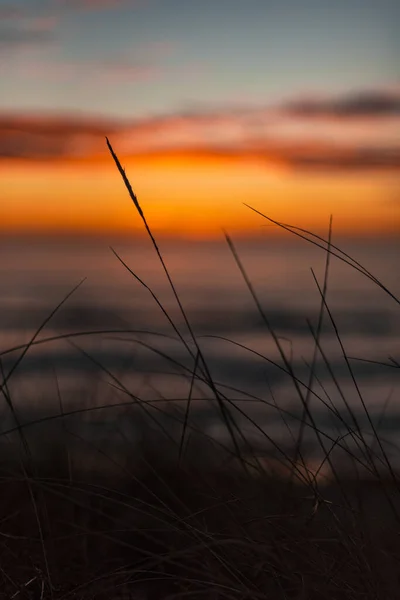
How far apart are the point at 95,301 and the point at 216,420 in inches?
414

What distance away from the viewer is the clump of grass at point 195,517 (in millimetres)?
1255

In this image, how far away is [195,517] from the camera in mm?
1789

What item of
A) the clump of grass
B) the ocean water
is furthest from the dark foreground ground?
the ocean water

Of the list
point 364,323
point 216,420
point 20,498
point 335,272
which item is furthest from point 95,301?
point 20,498

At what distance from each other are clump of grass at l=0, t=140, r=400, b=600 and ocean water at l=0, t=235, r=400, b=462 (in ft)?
0.34

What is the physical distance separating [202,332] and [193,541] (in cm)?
1124

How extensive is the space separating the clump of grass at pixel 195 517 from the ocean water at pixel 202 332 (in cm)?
10

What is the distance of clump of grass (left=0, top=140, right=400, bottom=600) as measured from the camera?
4.12 feet

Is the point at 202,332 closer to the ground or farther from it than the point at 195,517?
closer to the ground

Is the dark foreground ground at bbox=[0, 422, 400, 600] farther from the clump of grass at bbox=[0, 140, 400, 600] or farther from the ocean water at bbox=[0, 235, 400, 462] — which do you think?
the ocean water at bbox=[0, 235, 400, 462]

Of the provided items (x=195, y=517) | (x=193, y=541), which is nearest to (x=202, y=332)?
(x=195, y=517)

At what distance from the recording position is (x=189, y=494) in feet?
10.3

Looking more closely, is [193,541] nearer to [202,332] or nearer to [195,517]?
[195,517]

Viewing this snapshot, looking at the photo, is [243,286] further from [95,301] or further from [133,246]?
[133,246]
